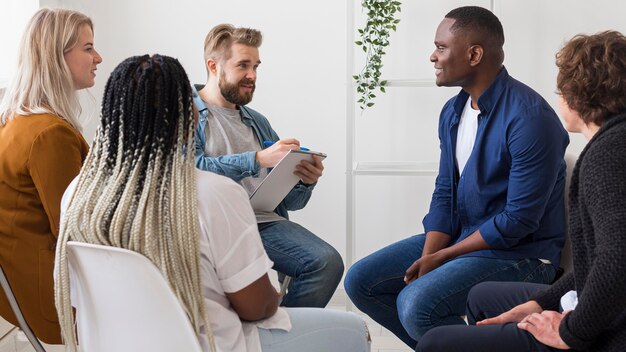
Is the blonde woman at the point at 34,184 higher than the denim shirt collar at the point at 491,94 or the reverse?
the reverse

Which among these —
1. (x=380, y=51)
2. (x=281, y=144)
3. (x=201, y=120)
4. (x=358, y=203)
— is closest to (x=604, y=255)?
(x=281, y=144)

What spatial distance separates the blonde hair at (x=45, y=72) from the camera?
8.31 ft

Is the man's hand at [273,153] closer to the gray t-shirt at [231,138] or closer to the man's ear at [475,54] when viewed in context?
the gray t-shirt at [231,138]

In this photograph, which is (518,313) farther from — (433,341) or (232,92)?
(232,92)

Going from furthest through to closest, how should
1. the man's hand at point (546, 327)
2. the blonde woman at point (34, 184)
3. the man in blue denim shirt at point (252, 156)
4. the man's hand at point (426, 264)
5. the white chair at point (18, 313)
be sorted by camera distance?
the man in blue denim shirt at point (252, 156) < the man's hand at point (426, 264) < the blonde woman at point (34, 184) < the white chair at point (18, 313) < the man's hand at point (546, 327)

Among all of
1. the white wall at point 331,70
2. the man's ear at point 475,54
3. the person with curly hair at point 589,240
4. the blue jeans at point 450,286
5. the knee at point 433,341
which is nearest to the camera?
the person with curly hair at point 589,240

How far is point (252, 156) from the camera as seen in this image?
2854 millimetres

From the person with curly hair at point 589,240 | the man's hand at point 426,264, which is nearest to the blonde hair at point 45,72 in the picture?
the man's hand at point 426,264

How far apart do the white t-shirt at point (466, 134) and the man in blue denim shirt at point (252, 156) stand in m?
0.49

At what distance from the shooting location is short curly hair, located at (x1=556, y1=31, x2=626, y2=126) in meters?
1.85

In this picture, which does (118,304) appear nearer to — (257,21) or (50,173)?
(50,173)

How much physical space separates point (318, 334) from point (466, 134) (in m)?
1.24

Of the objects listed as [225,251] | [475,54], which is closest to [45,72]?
[225,251]

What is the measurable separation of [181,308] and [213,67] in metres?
1.61
